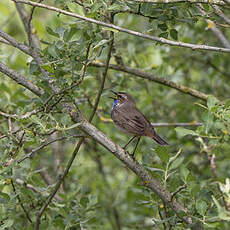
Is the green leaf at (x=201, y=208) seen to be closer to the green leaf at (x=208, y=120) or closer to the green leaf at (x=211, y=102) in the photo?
the green leaf at (x=208, y=120)

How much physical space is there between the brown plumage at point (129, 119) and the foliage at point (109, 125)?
0.16 meters

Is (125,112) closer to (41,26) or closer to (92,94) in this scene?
(92,94)

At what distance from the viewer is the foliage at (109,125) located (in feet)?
11.1

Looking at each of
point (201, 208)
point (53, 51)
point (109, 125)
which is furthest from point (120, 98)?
point (201, 208)

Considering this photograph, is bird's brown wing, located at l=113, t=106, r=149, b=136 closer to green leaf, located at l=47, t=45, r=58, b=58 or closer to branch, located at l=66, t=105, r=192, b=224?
branch, located at l=66, t=105, r=192, b=224

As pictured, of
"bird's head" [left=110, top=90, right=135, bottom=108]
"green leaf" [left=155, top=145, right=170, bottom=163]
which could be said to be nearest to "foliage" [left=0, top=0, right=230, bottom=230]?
"green leaf" [left=155, top=145, right=170, bottom=163]

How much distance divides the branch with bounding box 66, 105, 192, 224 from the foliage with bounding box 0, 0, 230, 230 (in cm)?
7

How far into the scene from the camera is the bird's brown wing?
5.12 m

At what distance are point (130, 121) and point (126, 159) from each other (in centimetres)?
153

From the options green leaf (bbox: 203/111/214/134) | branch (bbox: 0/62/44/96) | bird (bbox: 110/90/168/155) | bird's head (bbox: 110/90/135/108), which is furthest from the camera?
bird's head (bbox: 110/90/135/108)

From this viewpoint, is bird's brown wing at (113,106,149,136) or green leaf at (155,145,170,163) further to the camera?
bird's brown wing at (113,106,149,136)

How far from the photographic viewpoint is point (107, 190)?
22.7 feet

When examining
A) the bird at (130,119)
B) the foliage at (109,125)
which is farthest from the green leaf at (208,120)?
the bird at (130,119)

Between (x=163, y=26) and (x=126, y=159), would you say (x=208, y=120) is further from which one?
(x=163, y=26)
